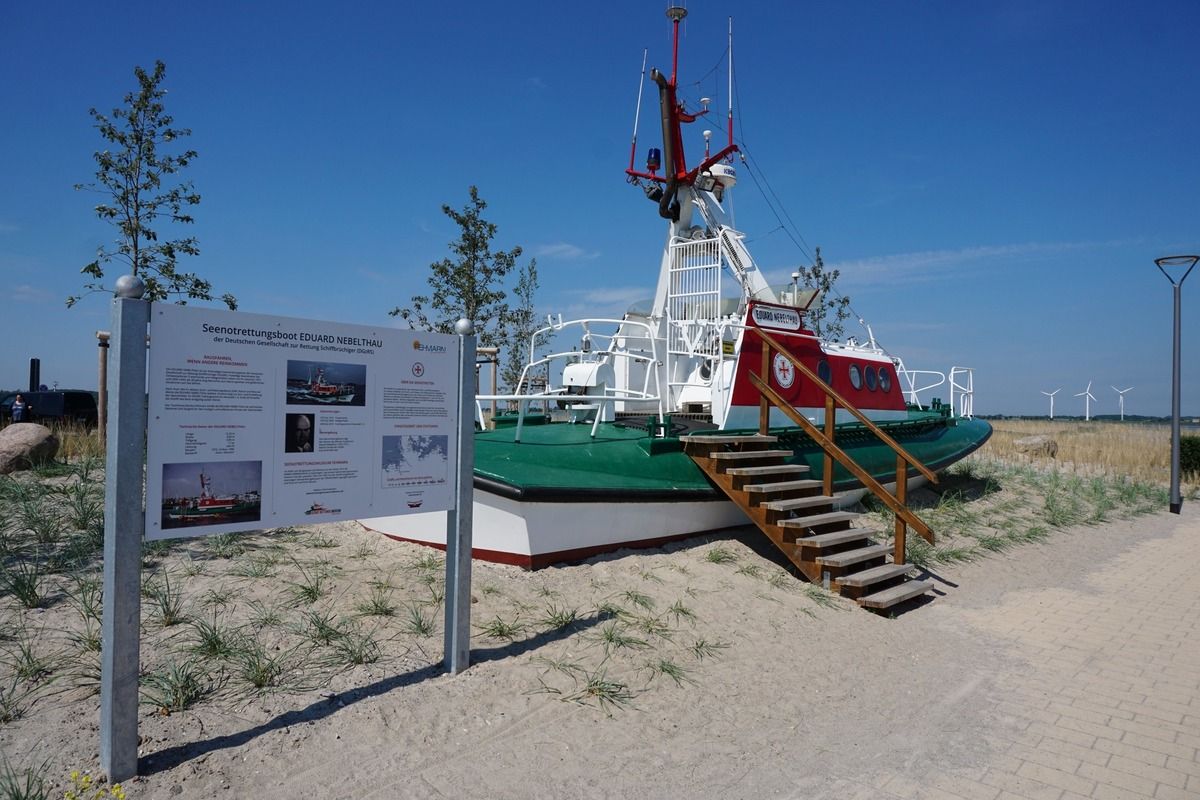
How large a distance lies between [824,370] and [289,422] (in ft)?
29.1

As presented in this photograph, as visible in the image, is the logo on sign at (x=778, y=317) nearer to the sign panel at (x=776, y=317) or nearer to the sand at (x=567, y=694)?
the sign panel at (x=776, y=317)

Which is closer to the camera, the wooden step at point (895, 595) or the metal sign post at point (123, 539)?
the metal sign post at point (123, 539)

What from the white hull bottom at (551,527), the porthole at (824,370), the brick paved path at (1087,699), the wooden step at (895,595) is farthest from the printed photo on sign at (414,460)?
the porthole at (824,370)

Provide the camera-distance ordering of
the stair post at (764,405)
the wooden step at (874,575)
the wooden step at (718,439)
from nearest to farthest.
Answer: the wooden step at (874,575)
the wooden step at (718,439)
the stair post at (764,405)

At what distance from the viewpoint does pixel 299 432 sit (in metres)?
4.19

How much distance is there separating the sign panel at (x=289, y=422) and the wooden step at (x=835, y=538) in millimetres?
4190

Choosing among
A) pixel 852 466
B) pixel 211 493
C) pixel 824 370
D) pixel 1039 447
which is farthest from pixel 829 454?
pixel 1039 447

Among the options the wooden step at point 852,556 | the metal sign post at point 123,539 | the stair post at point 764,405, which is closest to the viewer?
the metal sign post at point 123,539

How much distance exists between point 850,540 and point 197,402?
21.4ft

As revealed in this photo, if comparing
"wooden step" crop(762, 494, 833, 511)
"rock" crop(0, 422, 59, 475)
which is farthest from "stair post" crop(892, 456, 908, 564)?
"rock" crop(0, 422, 59, 475)

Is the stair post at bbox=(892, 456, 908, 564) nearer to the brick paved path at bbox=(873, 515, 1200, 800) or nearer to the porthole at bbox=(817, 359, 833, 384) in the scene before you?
the brick paved path at bbox=(873, 515, 1200, 800)

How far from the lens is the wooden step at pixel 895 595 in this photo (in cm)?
726

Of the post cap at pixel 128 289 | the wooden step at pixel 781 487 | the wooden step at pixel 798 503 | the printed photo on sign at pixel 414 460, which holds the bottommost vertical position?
the wooden step at pixel 798 503

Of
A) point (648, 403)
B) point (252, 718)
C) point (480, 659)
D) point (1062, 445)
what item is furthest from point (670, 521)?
point (1062, 445)
